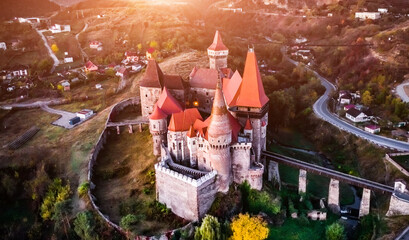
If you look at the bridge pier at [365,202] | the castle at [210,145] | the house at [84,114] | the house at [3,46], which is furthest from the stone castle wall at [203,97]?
the house at [3,46]

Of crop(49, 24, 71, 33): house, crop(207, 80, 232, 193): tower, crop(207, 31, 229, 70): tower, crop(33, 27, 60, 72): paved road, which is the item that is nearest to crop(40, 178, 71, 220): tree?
crop(207, 80, 232, 193): tower

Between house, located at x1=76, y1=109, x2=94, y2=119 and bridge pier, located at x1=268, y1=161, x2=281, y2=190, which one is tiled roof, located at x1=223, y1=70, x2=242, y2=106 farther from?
house, located at x1=76, y1=109, x2=94, y2=119

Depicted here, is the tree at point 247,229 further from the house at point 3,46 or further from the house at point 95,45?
the house at point 3,46

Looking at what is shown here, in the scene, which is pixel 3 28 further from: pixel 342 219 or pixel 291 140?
pixel 342 219

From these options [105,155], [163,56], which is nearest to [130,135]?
[105,155]

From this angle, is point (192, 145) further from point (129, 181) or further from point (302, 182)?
point (302, 182)

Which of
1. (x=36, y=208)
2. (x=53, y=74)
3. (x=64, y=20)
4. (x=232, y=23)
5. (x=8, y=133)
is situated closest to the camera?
(x=36, y=208)
